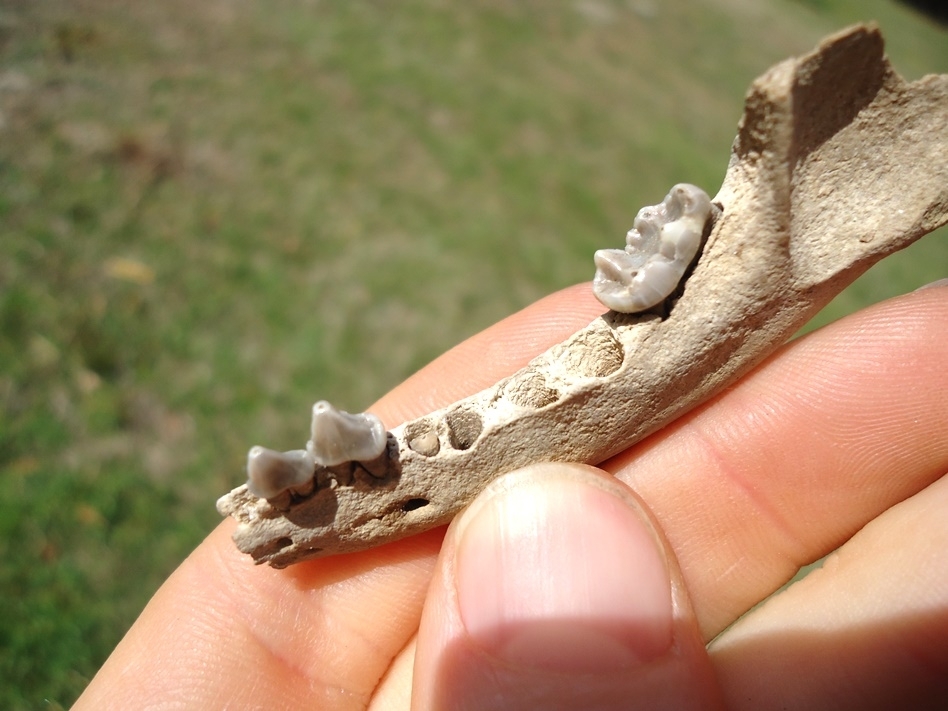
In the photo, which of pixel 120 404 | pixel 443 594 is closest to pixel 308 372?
pixel 120 404

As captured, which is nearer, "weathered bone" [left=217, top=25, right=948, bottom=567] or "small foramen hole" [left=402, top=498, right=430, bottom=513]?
"weathered bone" [left=217, top=25, right=948, bottom=567]

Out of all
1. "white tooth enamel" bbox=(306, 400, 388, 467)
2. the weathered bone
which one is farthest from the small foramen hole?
"white tooth enamel" bbox=(306, 400, 388, 467)

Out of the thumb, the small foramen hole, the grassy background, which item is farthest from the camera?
the grassy background

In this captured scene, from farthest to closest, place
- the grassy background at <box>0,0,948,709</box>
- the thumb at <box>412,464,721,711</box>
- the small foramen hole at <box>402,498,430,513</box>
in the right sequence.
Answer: the grassy background at <box>0,0,948,709</box> → the small foramen hole at <box>402,498,430,513</box> → the thumb at <box>412,464,721,711</box>

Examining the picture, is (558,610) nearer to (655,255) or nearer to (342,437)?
(342,437)

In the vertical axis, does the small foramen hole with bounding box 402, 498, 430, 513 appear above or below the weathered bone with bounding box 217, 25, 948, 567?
below

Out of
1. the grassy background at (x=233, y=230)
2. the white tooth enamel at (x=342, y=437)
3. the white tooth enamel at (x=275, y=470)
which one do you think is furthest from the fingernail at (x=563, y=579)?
the grassy background at (x=233, y=230)

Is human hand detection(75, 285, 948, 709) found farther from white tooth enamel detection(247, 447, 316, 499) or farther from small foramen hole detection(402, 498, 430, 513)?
white tooth enamel detection(247, 447, 316, 499)
